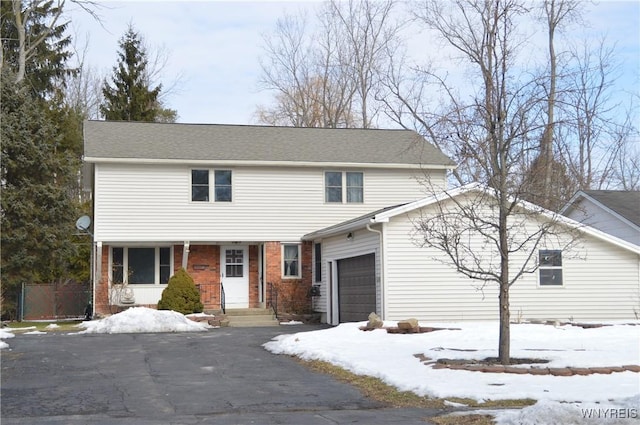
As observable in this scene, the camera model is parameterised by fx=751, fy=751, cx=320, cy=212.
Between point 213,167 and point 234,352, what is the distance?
38.0 ft

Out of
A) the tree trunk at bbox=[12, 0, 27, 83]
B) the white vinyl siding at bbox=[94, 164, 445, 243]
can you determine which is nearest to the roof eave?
the white vinyl siding at bbox=[94, 164, 445, 243]

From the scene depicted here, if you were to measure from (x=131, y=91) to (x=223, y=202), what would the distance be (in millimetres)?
20304

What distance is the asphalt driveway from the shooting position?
8.75 meters

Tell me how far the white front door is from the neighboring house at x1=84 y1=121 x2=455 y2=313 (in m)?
0.04

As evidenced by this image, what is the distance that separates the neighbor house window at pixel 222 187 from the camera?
25984 millimetres

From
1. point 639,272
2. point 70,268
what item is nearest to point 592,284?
point 639,272

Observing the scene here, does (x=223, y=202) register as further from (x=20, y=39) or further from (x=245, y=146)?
(x=20, y=39)

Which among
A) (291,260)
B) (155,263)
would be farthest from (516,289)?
(155,263)

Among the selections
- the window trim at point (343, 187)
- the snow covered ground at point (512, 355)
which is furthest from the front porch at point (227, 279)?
the snow covered ground at point (512, 355)

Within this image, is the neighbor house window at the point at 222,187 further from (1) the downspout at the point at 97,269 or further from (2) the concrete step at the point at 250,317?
(1) the downspout at the point at 97,269

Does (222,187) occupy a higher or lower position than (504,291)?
higher

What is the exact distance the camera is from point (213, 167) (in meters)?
25.9

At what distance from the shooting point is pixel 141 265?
26.1 metres

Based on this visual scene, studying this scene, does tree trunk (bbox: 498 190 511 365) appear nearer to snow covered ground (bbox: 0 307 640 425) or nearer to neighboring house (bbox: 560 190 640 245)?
snow covered ground (bbox: 0 307 640 425)
